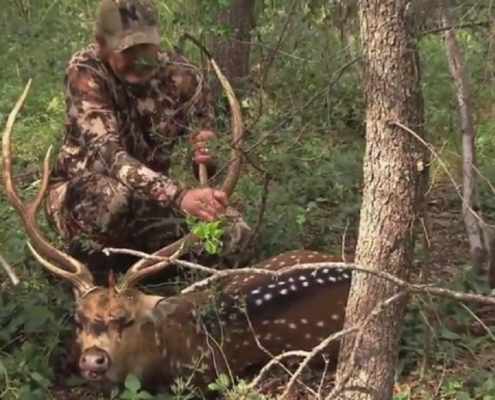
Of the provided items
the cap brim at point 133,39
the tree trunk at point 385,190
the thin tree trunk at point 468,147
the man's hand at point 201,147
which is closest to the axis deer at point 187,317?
the man's hand at point 201,147

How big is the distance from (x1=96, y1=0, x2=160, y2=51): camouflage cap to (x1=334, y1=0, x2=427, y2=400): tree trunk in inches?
73.1

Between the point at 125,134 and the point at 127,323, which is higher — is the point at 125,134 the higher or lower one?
the higher one

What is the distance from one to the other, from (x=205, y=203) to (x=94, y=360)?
30.3 inches

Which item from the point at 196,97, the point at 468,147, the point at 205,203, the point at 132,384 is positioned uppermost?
the point at 196,97

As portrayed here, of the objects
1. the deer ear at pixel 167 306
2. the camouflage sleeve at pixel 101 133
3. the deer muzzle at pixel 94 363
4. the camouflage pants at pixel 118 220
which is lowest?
the deer muzzle at pixel 94 363

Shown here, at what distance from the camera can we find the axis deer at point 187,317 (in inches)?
181

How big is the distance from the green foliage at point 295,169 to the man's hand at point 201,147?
0.09 m

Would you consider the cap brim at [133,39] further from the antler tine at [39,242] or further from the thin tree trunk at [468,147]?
the thin tree trunk at [468,147]

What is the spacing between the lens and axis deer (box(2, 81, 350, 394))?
4.59m

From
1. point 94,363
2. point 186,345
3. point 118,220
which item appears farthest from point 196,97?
point 94,363

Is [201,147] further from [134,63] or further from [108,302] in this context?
[134,63]

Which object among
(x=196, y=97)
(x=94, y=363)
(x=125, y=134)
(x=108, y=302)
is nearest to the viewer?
(x=94, y=363)

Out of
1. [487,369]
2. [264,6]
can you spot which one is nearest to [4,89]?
[264,6]

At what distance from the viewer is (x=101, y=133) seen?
521cm
